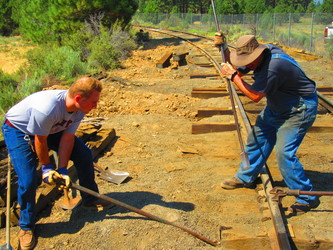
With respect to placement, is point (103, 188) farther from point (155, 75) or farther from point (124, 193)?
point (155, 75)

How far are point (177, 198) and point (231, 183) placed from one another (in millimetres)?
685

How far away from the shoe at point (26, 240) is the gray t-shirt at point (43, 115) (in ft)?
3.25

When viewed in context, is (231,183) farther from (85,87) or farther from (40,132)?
(40,132)

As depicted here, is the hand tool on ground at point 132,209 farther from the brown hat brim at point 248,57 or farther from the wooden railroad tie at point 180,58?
the wooden railroad tie at point 180,58

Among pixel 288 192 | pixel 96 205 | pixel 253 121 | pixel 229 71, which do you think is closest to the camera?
pixel 288 192

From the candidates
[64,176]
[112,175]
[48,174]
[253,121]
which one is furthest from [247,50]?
[253,121]

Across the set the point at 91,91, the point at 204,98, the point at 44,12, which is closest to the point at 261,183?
the point at 91,91

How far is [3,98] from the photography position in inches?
393

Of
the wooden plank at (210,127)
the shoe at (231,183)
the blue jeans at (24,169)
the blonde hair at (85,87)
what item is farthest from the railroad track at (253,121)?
the blue jeans at (24,169)

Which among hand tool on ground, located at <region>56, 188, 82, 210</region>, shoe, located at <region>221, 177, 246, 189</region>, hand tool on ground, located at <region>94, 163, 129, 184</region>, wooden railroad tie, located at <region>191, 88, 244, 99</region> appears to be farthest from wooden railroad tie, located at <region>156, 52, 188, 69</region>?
hand tool on ground, located at <region>56, 188, 82, 210</region>

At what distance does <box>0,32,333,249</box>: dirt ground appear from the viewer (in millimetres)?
3605

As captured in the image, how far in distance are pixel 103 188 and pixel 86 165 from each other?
76cm

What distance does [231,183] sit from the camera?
447 cm

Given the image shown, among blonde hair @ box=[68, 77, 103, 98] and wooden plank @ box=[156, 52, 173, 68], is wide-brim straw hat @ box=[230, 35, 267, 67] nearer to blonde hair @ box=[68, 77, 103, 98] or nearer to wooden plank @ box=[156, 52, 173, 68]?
blonde hair @ box=[68, 77, 103, 98]
